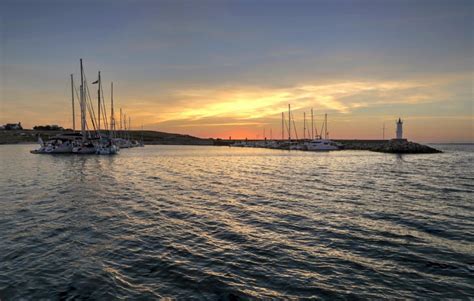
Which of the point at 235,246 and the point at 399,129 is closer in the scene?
the point at 235,246

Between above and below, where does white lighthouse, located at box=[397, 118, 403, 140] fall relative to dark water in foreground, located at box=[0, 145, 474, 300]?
above

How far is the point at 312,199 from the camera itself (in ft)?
72.9

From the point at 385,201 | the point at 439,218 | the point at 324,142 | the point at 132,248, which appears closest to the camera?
the point at 132,248

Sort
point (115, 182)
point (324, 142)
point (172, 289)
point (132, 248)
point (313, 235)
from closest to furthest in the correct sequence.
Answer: point (172, 289) < point (132, 248) < point (313, 235) < point (115, 182) < point (324, 142)

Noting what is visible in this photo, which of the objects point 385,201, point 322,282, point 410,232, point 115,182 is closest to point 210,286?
point 322,282

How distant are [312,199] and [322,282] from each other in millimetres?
13448

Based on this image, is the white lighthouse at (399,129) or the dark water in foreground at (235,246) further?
the white lighthouse at (399,129)

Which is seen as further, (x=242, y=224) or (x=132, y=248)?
(x=242, y=224)

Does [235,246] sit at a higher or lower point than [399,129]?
lower

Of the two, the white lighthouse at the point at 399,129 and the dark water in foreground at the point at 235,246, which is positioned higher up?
the white lighthouse at the point at 399,129

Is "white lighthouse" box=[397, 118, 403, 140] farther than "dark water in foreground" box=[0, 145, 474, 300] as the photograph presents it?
Yes

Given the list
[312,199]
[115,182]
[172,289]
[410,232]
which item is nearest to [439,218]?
[410,232]

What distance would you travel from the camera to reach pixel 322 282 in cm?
908

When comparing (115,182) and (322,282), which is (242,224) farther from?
(115,182)
